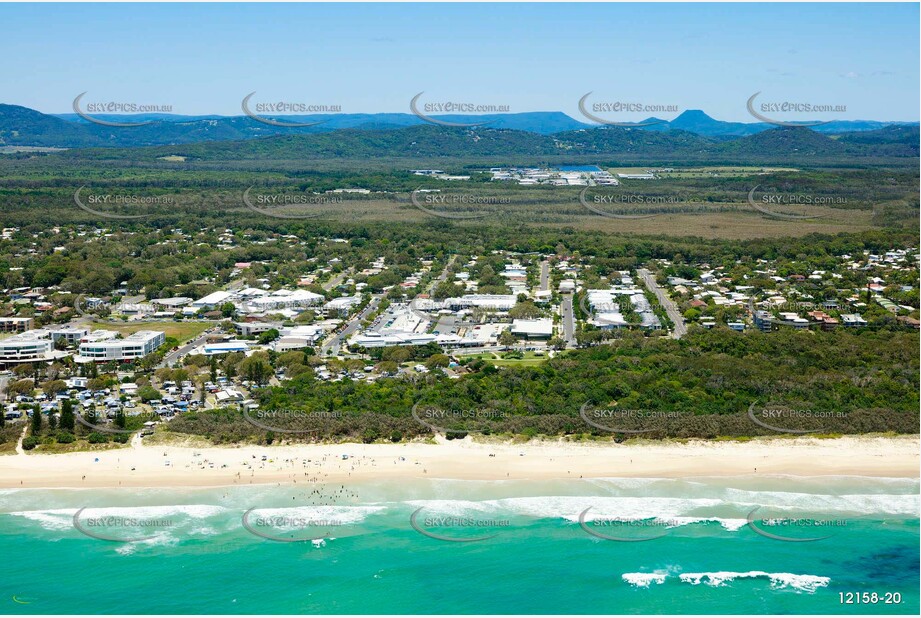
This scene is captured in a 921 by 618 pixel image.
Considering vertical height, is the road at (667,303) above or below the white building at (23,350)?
above

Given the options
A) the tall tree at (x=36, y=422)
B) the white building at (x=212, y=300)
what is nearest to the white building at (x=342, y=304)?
the white building at (x=212, y=300)

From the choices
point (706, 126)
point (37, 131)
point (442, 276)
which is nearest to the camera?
point (442, 276)

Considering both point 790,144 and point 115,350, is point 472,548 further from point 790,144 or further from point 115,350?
point 790,144

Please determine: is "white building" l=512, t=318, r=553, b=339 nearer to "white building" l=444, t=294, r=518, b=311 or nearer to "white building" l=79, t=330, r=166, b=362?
"white building" l=444, t=294, r=518, b=311

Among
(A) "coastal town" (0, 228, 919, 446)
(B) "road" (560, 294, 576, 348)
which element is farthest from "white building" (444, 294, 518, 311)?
(B) "road" (560, 294, 576, 348)

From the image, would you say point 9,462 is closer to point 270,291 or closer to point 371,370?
point 371,370

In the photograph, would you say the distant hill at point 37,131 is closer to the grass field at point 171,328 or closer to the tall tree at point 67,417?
the grass field at point 171,328

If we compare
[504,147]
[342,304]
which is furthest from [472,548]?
[504,147]
